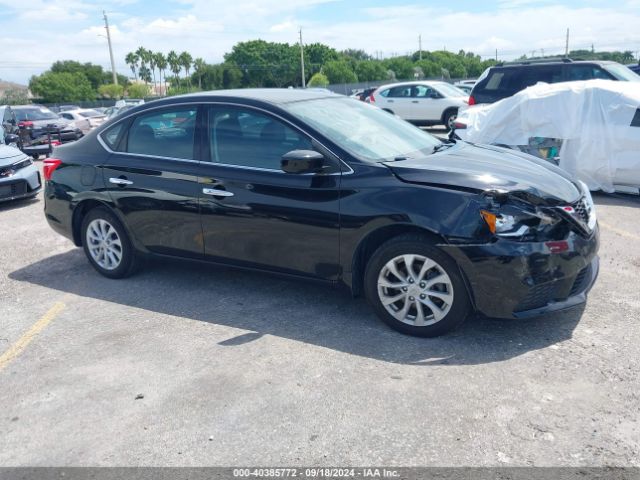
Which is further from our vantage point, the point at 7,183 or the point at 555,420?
the point at 7,183

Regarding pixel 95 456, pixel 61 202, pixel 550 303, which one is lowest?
pixel 95 456

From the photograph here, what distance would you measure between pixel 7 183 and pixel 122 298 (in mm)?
5186

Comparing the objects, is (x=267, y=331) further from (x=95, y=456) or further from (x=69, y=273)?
(x=69, y=273)

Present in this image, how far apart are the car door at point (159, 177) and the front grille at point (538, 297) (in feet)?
8.36

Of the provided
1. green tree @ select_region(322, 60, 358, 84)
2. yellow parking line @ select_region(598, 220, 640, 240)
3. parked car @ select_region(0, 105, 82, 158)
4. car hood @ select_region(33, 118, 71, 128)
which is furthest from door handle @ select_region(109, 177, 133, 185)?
green tree @ select_region(322, 60, 358, 84)

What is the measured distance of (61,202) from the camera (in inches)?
233

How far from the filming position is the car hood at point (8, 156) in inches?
372

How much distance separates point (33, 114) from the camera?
19.6 meters

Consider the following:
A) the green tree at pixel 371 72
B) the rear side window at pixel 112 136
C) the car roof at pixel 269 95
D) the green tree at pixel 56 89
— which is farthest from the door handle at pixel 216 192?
the green tree at pixel 371 72

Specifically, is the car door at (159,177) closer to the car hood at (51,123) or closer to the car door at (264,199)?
the car door at (264,199)

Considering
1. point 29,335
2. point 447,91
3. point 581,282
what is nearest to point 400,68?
point 447,91

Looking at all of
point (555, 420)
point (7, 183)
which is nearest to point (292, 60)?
point (7, 183)

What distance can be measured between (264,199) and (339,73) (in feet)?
234

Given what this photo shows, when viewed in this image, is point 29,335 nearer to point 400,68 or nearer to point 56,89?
point 56,89
